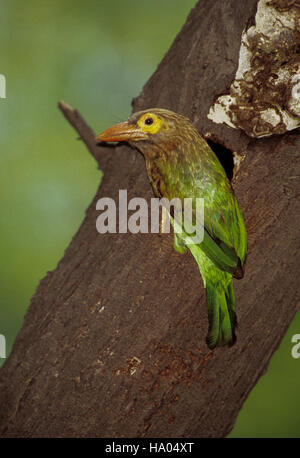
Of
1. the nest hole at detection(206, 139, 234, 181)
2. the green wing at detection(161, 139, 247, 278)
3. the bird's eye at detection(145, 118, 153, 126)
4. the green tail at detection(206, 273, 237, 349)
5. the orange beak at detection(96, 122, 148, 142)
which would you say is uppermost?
the bird's eye at detection(145, 118, 153, 126)

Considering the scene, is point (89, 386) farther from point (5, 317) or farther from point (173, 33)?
point (173, 33)

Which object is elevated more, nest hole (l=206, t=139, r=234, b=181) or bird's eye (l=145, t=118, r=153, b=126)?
bird's eye (l=145, t=118, r=153, b=126)

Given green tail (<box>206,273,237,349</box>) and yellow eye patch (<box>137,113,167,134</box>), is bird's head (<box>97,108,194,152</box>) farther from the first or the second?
green tail (<box>206,273,237,349</box>)

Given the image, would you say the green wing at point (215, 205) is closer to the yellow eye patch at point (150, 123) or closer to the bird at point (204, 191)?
the bird at point (204, 191)

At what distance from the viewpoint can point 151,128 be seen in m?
2.01

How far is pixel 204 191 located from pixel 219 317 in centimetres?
53

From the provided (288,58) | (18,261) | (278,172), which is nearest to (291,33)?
(288,58)

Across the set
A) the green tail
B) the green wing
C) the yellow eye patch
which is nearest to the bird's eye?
the yellow eye patch

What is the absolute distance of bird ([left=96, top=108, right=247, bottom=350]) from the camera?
1850 millimetres

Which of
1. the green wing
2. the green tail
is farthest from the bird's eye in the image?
the green tail

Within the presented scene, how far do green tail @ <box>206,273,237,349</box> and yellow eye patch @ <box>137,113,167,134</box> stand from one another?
698 mm

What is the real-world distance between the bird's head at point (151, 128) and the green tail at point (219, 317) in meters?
0.65

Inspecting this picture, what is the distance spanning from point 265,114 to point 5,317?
9.89 ft

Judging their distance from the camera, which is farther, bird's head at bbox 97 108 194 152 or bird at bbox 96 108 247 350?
bird's head at bbox 97 108 194 152
